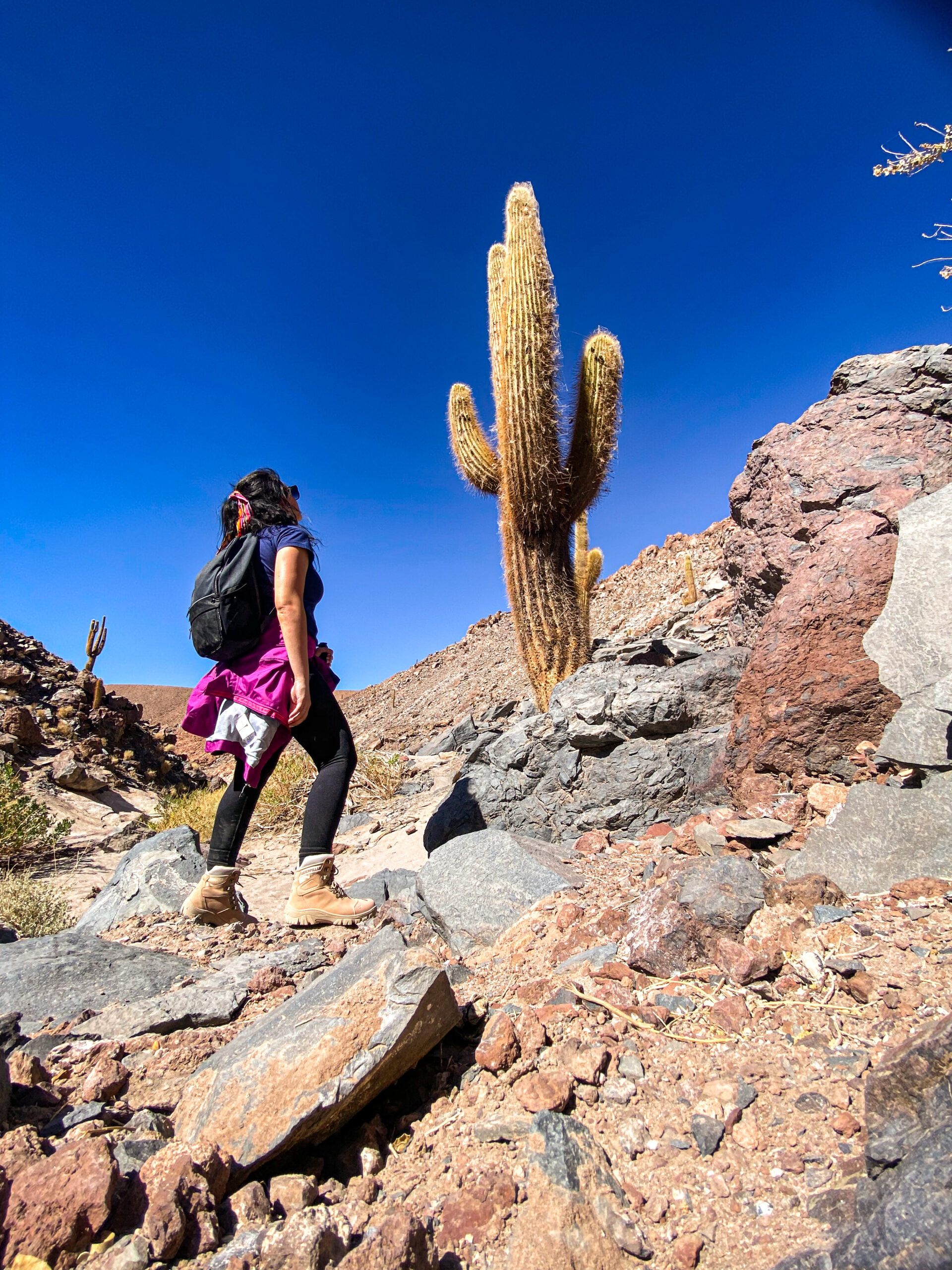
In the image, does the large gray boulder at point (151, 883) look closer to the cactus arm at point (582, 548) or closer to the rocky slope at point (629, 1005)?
the rocky slope at point (629, 1005)

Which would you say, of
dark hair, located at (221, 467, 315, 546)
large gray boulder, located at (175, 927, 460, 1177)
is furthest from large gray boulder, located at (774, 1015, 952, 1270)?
dark hair, located at (221, 467, 315, 546)

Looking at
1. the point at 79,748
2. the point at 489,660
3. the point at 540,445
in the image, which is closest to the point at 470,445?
the point at 540,445

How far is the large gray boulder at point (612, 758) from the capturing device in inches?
124

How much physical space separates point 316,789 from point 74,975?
3.07 feet

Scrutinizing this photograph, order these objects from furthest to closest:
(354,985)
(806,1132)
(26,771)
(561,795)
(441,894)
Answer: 1. (26,771)
2. (561,795)
3. (441,894)
4. (354,985)
5. (806,1132)

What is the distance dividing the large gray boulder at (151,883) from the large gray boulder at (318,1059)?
1892 millimetres

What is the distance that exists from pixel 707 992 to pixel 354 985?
88 cm

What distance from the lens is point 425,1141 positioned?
4.33 ft

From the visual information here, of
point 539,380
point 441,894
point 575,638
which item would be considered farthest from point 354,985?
point 539,380

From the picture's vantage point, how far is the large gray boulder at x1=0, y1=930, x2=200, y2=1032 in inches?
74.8

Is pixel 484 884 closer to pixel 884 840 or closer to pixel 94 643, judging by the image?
pixel 884 840

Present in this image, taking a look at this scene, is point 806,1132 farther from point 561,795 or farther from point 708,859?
point 561,795

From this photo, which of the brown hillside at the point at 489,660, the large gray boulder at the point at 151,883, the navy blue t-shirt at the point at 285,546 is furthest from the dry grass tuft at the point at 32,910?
the brown hillside at the point at 489,660

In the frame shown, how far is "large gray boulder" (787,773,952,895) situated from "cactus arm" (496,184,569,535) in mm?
4021
